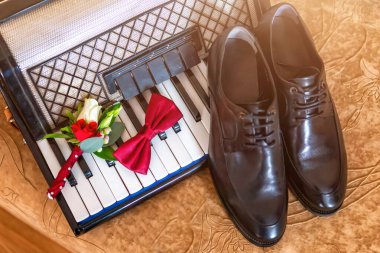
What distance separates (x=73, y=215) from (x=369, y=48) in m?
0.90

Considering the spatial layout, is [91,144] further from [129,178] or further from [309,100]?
[309,100]

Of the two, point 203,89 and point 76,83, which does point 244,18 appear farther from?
point 76,83

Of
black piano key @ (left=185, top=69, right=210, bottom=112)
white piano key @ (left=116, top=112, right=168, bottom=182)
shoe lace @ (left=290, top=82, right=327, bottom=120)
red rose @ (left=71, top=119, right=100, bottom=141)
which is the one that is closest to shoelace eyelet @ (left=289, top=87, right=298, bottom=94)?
shoe lace @ (left=290, top=82, right=327, bottom=120)

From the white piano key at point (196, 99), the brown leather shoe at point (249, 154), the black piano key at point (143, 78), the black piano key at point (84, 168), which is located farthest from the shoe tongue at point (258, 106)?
the black piano key at point (84, 168)

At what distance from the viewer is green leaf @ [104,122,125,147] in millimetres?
1110

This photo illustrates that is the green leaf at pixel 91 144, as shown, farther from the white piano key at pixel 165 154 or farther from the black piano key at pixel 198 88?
the black piano key at pixel 198 88

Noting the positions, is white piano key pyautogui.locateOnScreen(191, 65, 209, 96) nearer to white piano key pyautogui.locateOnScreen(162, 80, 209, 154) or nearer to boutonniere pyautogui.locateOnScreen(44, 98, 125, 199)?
white piano key pyautogui.locateOnScreen(162, 80, 209, 154)

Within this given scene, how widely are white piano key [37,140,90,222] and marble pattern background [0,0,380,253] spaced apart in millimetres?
71

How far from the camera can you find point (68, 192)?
108 centimetres

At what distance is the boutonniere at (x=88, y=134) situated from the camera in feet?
3.43

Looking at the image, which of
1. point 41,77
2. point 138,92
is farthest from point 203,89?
point 41,77

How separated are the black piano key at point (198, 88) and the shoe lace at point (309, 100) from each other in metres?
0.22

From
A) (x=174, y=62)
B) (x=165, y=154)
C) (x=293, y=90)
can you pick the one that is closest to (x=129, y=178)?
(x=165, y=154)

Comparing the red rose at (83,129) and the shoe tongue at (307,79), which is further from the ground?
the red rose at (83,129)
